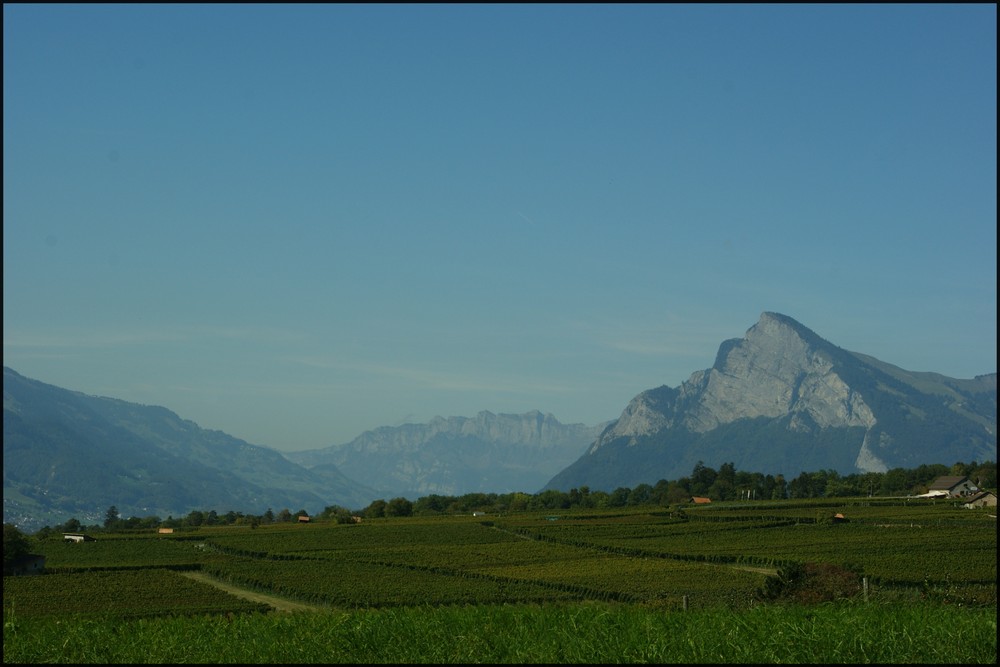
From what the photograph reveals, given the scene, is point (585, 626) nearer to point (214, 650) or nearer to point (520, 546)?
point (214, 650)

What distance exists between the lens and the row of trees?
483 ft

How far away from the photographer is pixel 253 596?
57469mm

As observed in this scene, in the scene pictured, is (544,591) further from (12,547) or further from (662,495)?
(662,495)

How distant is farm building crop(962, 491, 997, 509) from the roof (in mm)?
17342

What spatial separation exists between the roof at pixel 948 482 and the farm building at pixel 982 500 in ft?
56.9

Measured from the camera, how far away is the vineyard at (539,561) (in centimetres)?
4991

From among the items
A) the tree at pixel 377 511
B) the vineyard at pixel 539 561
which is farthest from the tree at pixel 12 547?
the tree at pixel 377 511

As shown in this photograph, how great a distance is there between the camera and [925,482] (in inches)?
5822

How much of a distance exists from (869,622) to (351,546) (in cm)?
7575

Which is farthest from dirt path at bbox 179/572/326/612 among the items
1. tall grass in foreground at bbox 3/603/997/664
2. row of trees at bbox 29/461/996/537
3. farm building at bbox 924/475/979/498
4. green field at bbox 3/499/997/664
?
farm building at bbox 924/475/979/498

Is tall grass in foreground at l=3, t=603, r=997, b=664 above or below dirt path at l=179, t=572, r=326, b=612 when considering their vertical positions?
above

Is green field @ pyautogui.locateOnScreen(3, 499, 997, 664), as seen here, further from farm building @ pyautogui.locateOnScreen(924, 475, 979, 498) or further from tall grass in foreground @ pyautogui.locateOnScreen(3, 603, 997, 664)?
farm building @ pyautogui.locateOnScreen(924, 475, 979, 498)

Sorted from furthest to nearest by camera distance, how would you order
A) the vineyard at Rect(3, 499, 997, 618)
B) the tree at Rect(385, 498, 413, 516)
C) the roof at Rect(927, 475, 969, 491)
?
the tree at Rect(385, 498, 413, 516)
the roof at Rect(927, 475, 969, 491)
the vineyard at Rect(3, 499, 997, 618)

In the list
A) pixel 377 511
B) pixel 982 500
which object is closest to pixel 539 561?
pixel 982 500
